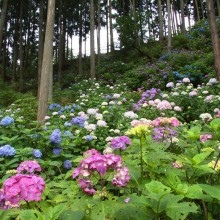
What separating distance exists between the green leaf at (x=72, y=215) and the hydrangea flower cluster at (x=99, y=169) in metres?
0.20

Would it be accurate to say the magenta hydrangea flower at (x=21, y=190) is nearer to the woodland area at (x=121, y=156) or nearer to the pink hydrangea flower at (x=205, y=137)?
the woodland area at (x=121, y=156)

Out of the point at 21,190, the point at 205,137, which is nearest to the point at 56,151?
the point at 205,137

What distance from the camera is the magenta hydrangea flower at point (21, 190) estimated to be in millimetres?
1425

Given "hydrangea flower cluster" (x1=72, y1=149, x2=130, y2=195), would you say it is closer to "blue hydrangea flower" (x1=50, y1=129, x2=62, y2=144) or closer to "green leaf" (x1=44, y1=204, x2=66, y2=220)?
"green leaf" (x1=44, y1=204, x2=66, y2=220)

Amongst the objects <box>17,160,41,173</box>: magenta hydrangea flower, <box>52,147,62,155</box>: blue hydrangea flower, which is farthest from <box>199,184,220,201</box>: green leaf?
<box>52,147,62,155</box>: blue hydrangea flower

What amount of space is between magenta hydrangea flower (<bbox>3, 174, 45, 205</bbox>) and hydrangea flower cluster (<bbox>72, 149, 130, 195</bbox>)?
0.24 m

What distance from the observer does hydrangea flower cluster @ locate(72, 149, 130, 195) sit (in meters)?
1.51

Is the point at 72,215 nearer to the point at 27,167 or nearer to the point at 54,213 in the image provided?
the point at 54,213

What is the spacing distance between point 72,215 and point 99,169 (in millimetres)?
285

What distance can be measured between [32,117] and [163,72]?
641cm

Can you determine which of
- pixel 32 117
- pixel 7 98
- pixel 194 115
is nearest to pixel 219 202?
pixel 194 115

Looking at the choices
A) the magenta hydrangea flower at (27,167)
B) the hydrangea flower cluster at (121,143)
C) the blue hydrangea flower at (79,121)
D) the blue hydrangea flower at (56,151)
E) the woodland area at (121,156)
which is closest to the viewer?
the woodland area at (121,156)

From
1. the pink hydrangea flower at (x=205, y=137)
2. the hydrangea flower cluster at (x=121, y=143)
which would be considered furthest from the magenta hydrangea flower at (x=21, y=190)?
the pink hydrangea flower at (x=205, y=137)

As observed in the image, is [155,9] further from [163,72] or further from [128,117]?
[128,117]
